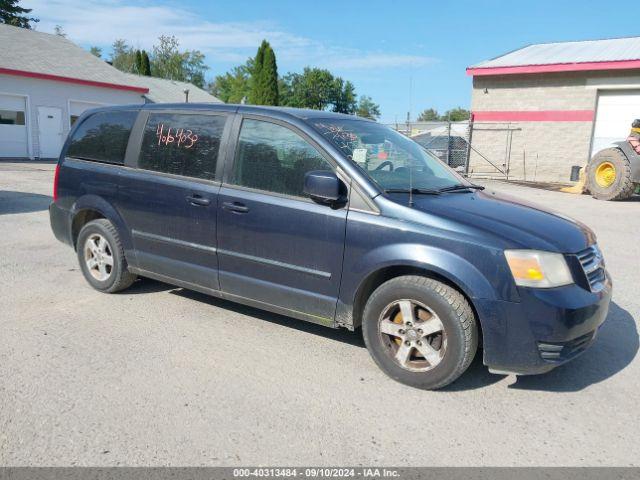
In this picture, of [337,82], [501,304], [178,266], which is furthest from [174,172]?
[337,82]

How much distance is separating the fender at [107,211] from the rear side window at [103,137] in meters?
0.39

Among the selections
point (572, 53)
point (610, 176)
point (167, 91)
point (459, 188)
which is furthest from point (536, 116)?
point (167, 91)

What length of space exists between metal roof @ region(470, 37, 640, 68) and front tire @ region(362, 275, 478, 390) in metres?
19.5

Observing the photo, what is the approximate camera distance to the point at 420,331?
137 inches

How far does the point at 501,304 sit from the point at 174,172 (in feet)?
9.54

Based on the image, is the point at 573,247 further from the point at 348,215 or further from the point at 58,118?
the point at 58,118

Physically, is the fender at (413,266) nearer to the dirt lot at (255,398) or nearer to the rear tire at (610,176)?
the dirt lot at (255,398)

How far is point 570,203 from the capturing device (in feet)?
45.6

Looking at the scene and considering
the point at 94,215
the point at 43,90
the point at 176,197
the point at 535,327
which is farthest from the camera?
the point at 43,90

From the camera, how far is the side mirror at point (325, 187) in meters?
3.65

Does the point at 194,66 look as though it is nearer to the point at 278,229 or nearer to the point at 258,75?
the point at 258,75

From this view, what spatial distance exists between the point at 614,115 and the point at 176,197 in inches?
789

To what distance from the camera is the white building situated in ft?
72.6

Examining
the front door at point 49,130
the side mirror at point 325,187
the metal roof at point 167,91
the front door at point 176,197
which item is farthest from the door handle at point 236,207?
the metal roof at point 167,91
